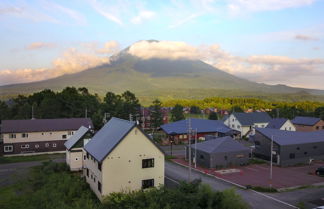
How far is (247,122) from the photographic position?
245 feet

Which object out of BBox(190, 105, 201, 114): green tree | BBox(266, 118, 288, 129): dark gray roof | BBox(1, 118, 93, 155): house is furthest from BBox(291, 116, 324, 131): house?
BBox(190, 105, 201, 114): green tree

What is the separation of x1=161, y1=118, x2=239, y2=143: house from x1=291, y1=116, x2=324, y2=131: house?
24840mm

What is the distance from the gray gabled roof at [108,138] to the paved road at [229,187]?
35.0ft

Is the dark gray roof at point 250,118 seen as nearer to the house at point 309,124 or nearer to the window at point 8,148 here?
the house at point 309,124

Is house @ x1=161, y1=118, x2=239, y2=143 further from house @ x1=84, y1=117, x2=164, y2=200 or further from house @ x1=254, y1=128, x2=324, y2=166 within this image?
house @ x1=84, y1=117, x2=164, y2=200

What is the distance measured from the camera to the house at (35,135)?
48.8 metres

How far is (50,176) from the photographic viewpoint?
32531 mm

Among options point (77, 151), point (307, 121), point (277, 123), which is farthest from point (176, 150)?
point (307, 121)

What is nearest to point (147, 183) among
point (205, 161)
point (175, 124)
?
point (205, 161)

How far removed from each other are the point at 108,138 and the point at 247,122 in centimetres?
5400

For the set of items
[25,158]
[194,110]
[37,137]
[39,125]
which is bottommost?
[25,158]

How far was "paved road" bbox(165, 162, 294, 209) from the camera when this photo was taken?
1030 inches

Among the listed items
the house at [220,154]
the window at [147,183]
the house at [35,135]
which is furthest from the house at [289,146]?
the house at [35,135]

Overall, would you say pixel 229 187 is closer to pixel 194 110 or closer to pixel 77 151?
pixel 77 151
